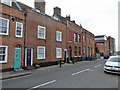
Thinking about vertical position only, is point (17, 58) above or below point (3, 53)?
below

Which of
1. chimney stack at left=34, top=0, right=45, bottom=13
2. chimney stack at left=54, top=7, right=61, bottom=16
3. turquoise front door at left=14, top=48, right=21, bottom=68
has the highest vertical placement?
chimney stack at left=54, top=7, right=61, bottom=16

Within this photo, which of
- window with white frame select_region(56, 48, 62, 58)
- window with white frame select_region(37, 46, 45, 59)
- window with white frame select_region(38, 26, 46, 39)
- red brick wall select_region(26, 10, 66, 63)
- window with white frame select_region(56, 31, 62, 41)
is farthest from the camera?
window with white frame select_region(56, 31, 62, 41)

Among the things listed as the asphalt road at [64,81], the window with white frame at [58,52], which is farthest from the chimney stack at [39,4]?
the asphalt road at [64,81]

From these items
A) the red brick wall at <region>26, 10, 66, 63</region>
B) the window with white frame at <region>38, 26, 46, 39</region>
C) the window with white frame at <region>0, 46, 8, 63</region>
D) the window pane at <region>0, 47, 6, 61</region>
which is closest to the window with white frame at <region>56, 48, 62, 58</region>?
the red brick wall at <region>26, 10, 66, 63</region>

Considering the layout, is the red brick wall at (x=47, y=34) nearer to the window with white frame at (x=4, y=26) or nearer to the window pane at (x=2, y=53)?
the window with white frame at (x=4, y=26)

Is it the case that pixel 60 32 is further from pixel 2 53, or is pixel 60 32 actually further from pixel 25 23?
pixel 2 53

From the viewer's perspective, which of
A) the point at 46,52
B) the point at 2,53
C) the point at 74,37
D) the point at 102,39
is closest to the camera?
the point at 2,53

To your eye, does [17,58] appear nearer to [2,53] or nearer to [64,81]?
[2,53]

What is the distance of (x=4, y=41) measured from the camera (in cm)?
1109

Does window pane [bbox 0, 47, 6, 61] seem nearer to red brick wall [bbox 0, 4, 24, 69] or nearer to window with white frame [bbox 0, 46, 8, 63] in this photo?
window with white frame [bbox 0, 46, 8, 63]

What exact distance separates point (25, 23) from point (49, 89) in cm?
1020

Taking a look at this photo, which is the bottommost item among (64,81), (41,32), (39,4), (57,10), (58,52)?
(64,81)

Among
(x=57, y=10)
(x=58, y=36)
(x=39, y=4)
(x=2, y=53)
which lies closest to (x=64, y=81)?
(x=2, y=53)

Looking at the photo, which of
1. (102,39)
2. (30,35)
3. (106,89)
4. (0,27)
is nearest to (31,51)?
(30,35)
